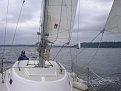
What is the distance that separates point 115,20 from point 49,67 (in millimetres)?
3553

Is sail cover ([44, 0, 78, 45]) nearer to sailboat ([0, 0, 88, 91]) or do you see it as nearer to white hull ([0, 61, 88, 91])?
sailboat ([0, 0, 88, 91])

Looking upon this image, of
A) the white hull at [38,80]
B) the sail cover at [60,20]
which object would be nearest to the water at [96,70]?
the sail cover at [60,20]

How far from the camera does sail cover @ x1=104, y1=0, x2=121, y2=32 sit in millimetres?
8789

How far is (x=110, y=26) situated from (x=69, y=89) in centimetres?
286

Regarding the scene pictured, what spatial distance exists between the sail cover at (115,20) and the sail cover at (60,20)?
12.1 ft

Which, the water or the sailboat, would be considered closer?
the sailboat

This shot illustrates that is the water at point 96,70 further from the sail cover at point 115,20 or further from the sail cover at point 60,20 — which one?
the sail cover at point 115,20

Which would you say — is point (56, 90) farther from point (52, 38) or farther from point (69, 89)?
point (52, 38)

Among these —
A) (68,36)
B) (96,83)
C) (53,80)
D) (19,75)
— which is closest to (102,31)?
(53,80)

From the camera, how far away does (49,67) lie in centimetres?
1062

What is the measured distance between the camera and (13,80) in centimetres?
948

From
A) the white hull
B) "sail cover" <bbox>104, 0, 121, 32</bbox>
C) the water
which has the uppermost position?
"sail cover" <bbox>104, 0, 121, 32</bbox>

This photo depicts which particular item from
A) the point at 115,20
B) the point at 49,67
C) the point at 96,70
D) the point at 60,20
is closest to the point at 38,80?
the point at 49,67

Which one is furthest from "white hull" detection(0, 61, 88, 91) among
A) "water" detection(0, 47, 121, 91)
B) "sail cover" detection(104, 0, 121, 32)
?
"water" detection(0, 47, 121, 91)
